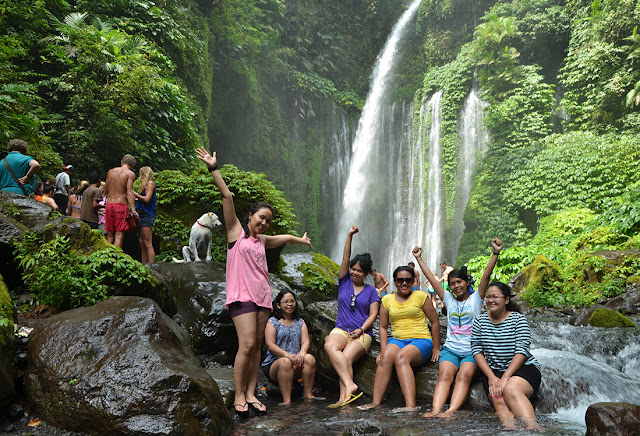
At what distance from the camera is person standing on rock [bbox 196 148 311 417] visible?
3.96m

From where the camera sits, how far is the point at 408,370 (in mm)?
4617

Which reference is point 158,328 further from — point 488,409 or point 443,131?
point 443,131

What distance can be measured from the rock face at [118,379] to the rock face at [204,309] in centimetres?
201

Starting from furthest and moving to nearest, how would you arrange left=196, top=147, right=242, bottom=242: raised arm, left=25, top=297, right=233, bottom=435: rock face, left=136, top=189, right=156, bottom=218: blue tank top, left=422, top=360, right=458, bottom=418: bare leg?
left=136, top=189, right=156, bottom=218: blue tank top → left=422, top=360, right=458, bottom=418: bare leg → left=196, top=147, right=242, bottom=242: raised arm → left=25, top=297, right=233, bottom=435: rock face

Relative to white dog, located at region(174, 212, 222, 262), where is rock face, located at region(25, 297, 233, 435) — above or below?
below

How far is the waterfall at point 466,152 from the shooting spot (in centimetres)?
2252

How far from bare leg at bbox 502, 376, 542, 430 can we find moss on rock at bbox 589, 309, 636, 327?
Result: 5.19 meters

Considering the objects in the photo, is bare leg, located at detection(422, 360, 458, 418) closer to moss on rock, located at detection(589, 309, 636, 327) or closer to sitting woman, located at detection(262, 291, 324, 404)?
sitting woman, located at detection(262, 291, 324, 404)

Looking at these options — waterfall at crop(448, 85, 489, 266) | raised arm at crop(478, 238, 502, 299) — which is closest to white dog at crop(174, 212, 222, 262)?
raised arm at crop(478, 238, 502, 299)

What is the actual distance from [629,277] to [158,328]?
1031 centimetres

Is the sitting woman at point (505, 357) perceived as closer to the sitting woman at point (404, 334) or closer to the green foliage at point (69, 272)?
the sitting woman at point (404, 334)

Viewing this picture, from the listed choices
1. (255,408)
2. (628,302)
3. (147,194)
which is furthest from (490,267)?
(628,302)

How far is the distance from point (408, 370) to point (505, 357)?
949 millimetres

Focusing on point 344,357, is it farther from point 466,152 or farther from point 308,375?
point 466,152
